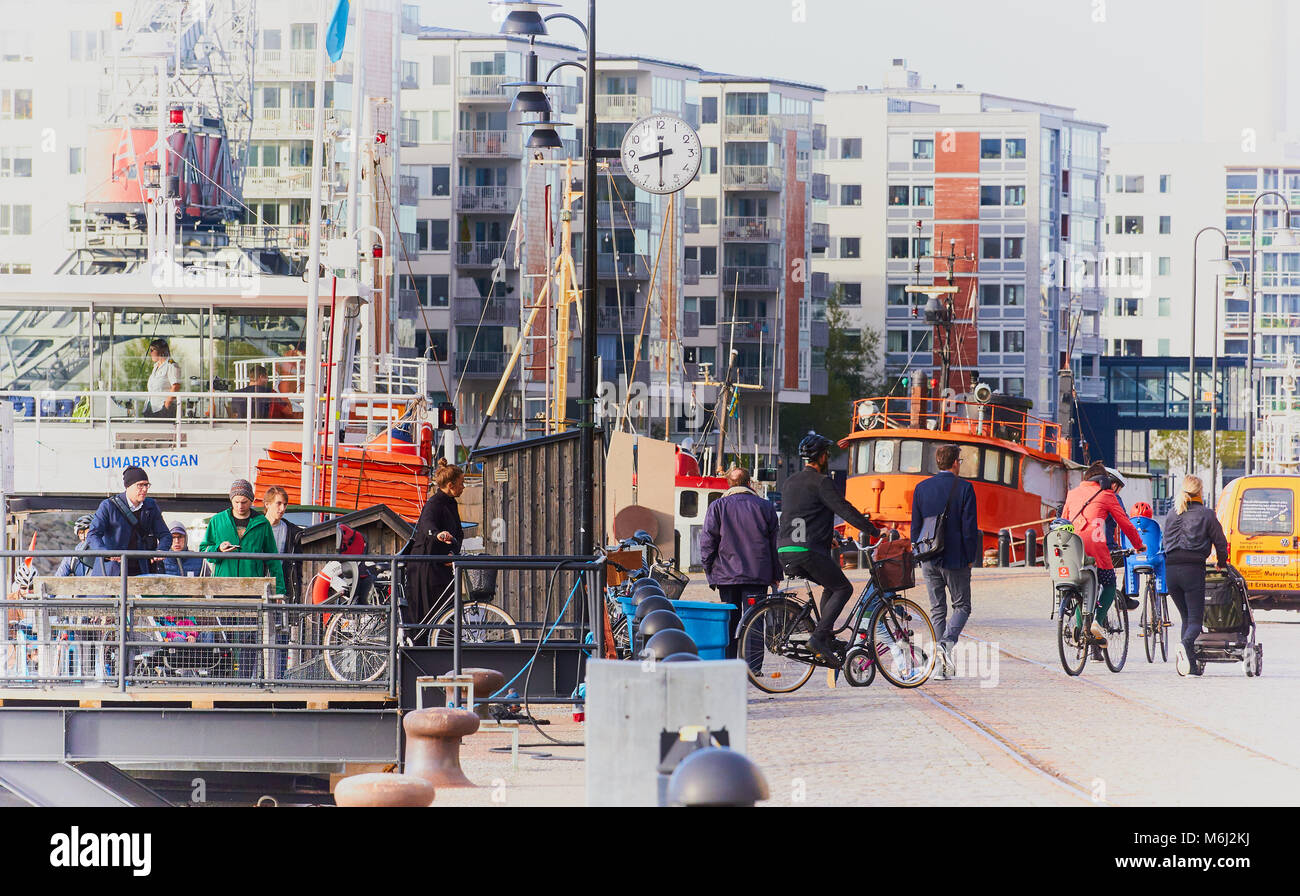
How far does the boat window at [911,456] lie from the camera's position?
48719 mm

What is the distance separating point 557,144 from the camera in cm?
2244

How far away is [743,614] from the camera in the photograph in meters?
16.2

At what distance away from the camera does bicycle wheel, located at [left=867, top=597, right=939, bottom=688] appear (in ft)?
53.4

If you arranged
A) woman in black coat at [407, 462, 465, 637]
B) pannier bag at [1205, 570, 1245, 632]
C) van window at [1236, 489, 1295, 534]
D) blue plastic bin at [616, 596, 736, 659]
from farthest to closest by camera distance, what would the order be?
van window at [1236, 489, 1295, 534] → pannier bag at [1205, 570, 1245, 632] → woman in black coat at [407, 462, 465, 637] → blue plastic bin at [616, 596, 736, 659]

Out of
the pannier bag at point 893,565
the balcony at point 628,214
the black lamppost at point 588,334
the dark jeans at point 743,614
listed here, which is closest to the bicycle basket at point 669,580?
the black lamppost at point 588,334

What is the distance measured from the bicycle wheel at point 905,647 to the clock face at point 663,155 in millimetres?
5296

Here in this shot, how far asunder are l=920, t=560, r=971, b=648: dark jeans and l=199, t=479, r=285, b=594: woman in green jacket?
5.39 m

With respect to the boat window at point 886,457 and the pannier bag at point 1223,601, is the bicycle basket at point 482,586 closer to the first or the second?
the pannier bag at point 1223,601

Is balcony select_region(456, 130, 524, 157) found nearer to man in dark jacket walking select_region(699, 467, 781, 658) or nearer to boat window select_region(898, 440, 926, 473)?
boat window select_region(898, 440, 926, 473)

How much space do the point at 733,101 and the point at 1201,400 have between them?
132 ft

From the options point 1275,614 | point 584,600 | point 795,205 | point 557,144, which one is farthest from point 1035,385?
point 584,600

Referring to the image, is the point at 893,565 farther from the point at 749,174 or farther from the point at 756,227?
the point at 749,174

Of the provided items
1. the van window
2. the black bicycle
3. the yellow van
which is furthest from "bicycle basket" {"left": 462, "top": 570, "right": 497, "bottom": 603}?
the van window
